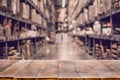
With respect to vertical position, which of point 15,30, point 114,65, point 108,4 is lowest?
point 114,65

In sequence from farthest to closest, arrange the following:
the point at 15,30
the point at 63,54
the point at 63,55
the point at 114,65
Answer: the point at 63,54 < the point at 63,55 < the point at 15,30 < the point at 114,65

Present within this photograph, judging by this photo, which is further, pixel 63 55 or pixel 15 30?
pixel 63 55

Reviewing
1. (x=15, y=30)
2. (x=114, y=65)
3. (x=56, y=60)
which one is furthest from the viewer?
(x=15, y=30)

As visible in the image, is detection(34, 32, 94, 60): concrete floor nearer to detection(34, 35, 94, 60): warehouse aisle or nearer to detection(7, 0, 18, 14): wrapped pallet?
detection(34, 35, 94, 60): warehouse aisle

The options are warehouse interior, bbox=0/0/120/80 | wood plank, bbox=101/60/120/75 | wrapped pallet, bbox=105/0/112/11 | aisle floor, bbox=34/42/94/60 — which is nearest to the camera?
warehouse interior, bbox=0/0/120/80

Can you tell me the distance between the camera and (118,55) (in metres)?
4.51

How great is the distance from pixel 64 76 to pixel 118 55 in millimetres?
3496

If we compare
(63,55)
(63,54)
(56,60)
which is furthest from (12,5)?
(63,54)

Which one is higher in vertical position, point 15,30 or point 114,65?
point 15,30

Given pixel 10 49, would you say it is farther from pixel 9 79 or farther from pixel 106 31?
pixel 9 79

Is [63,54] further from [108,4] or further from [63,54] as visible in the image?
[108,4]

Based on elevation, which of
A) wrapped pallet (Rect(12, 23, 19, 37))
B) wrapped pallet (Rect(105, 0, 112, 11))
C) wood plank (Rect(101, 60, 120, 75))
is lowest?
wood plank (Rect(101, 60, 120, 75))

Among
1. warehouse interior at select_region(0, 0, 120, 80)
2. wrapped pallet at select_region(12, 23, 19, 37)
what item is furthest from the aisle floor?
wrapped pallet at select_region(12, 23, 19, 37)

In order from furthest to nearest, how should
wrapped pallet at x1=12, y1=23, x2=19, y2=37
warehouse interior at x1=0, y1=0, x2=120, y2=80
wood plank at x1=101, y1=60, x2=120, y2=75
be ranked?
wrapped pallet at x1=12, y1=23, x2=19, y2=37 < wood plank at x1=101, y1=60, x2=120, y2=75 < warehouse interior at x1=0, y1=0, x2=120, y2=80
